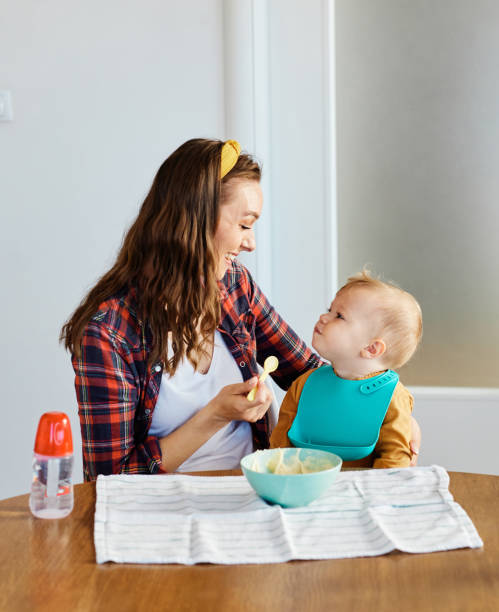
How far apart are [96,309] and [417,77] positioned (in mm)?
1314

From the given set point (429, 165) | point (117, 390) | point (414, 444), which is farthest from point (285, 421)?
point (429, 165)

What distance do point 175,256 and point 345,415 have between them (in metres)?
0.43

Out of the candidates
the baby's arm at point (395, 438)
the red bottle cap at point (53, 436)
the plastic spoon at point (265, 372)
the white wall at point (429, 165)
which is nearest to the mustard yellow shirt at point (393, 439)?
the baby's arm at point (395, 438)

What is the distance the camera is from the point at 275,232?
90.0 inches

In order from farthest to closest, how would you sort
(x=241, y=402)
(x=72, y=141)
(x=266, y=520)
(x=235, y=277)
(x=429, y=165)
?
(x=72, y=141)
(x=429, y=165)
(x=235, y=277)
(x=241, y=402)
(x=266, y=520)

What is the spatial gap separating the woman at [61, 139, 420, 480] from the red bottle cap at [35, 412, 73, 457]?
286 millimetres

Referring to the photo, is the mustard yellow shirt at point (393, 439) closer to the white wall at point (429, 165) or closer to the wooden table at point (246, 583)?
the wooden table at point (246, 583)

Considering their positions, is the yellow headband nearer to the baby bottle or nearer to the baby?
the baby

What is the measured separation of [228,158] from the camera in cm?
141

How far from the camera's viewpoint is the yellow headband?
1397mm

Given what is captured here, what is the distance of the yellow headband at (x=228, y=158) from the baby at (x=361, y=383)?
0.32 m

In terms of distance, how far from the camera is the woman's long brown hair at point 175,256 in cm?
137

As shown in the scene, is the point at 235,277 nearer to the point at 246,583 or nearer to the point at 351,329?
the point at 351,329

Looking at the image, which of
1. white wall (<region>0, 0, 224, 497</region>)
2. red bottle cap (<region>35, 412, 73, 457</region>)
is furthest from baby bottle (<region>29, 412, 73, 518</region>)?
→ white wall (<region>0, 0, 224, 497</region>)
